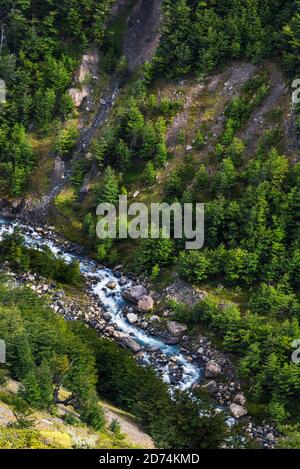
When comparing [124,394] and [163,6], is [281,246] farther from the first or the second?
[163,6]

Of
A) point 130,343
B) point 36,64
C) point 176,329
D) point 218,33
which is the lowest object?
point 130,343

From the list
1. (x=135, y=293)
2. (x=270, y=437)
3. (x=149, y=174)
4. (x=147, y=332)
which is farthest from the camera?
(x=149, y=174)

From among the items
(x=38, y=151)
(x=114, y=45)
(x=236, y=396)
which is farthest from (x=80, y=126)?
(x=236, y=396)

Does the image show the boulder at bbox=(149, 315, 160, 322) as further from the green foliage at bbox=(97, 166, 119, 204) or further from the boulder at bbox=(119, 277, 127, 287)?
the green foliage at bbox=(97, 166, 119, 204)

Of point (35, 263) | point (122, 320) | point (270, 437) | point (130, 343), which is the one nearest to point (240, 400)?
point (270, 437)

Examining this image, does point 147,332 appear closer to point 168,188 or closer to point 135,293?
point 135,293

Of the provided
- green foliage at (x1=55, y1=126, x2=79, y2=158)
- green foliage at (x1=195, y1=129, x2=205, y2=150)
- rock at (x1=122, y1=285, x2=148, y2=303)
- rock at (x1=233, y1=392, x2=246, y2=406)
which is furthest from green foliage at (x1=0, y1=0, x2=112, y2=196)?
rock at (x1=233, y1=392, x2=246, y2=406)

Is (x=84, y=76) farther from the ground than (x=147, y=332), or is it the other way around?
(x=84, y=76)

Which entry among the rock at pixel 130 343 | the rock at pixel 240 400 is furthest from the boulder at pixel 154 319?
the rock at pixel 240 400
